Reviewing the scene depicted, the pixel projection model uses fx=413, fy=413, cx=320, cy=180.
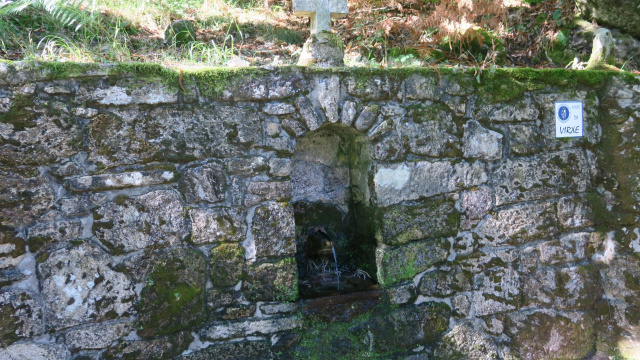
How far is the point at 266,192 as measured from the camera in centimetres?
233

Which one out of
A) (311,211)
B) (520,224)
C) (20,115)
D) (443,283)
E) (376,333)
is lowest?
(376,333)

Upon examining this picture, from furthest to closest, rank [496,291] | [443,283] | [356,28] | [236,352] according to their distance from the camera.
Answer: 1. [356,28]
2. [496,291]
3. [443,283]
4. [236,352]

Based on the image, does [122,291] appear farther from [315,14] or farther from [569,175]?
[569,175]

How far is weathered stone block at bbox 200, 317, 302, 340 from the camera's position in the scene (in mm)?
2238

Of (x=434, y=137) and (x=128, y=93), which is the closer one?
(x=128, y=93)

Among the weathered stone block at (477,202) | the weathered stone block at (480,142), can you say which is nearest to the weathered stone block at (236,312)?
the weathered stone block at (477,202)

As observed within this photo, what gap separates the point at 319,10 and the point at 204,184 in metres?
1.29

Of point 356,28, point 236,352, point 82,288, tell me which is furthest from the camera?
point 356,28

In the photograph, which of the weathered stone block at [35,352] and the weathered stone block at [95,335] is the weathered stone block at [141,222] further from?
the weathered stone block at [35,352]

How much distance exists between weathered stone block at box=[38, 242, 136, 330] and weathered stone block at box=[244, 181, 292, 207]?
2.47 ft

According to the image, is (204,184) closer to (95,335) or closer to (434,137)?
(95,335)

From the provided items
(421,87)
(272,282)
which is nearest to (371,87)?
(421,87)

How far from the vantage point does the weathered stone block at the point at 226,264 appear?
88.7 inches

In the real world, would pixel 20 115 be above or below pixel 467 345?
above
